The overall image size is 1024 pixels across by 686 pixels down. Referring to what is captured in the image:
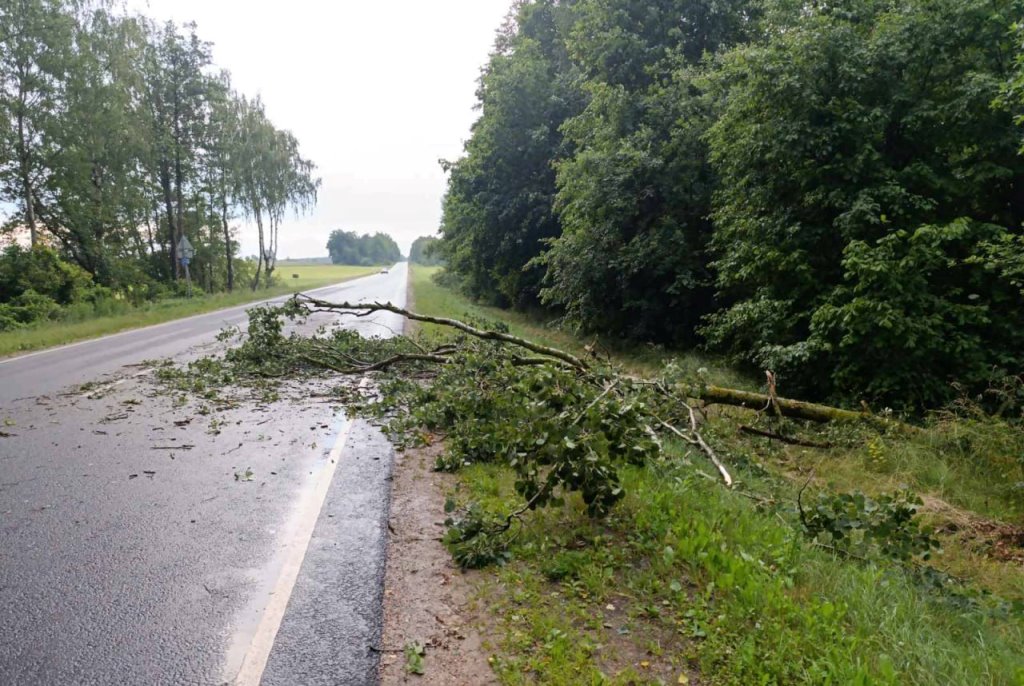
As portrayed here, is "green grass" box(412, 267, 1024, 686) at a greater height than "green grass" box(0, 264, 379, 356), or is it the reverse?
"green grass" box(412, 267, 1024, 686)

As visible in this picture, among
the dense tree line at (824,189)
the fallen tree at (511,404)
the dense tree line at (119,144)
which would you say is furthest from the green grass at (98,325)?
the dense tree line at (824,189)

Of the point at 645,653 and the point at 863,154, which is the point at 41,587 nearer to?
the point at 645,653

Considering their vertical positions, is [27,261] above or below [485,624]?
above

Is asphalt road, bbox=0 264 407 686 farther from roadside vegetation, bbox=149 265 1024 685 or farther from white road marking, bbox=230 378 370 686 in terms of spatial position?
roadside vegetation, bbox=149 265 1024 685

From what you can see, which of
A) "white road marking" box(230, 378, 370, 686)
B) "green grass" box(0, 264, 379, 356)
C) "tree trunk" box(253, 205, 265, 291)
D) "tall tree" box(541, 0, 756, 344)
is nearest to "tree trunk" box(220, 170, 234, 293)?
"tree trunk" box(253, 205, 265, 291)

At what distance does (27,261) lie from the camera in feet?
69.5

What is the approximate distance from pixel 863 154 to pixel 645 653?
27.2ft

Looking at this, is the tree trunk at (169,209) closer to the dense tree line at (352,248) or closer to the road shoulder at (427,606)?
the road shoulder at (427,606)

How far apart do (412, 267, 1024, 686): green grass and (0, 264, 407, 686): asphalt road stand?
961 mm

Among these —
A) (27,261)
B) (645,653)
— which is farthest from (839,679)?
(27,261)

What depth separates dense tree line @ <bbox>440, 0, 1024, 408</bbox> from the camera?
7.85m

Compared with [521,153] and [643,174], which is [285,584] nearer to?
[643,174]

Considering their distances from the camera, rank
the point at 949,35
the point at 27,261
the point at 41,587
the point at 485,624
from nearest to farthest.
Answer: the point at 485,624, the point at 41,587, the point at 949,35, the point at 27,261

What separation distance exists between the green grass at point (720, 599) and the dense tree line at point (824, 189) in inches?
126
